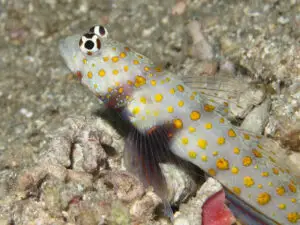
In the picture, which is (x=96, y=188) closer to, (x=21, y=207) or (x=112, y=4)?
(x=21, y=207)

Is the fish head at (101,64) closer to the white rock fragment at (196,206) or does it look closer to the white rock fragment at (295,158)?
the white rock fragment at (196,206)

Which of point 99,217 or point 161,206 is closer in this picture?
point 99,217

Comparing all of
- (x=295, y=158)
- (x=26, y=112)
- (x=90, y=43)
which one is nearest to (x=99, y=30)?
(x=90, y=43)

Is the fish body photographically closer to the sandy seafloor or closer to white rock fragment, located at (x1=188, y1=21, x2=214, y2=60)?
the sandy seafloor

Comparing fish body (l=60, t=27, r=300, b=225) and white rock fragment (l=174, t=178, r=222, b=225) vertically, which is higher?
fish body (l=60, t=27, r=300, b=225)

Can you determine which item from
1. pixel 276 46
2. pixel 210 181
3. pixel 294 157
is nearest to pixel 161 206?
pixel 210 181

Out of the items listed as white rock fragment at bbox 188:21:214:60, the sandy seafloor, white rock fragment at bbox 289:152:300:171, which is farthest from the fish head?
white rock fragment at bbox 289:152:300:171
